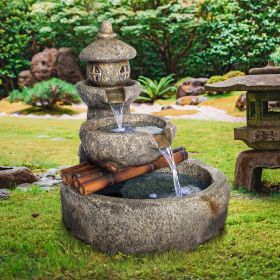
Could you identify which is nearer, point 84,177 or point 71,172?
point 84,177

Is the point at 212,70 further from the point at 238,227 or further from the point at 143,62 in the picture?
the point at 238,227

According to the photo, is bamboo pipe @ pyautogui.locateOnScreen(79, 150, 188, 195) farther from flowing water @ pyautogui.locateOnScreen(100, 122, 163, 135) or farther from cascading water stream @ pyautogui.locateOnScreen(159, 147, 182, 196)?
flowing water @ pyautogui.locateOnScreen(100, 122, 163, 135)

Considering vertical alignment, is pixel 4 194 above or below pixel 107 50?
below

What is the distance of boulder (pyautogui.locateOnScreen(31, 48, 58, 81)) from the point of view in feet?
63.1

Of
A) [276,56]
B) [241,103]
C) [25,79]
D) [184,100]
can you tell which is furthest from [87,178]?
[25,79]

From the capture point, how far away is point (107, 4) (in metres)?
19.6

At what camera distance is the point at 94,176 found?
565 cm

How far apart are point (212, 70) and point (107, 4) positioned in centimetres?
442

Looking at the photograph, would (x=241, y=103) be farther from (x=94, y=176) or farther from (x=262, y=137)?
(x=94, y=176)

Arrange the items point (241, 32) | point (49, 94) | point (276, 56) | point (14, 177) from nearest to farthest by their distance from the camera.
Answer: point (14, 177), point (49, 94), point (276, 56), point (241, 32)

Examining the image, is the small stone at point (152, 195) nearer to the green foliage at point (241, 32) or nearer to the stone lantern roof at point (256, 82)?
the stone lantern roof at point (256, 82)

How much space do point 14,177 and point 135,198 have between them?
9.36ft

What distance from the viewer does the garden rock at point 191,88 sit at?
17.1 metres

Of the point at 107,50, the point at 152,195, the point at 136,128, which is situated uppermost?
the point at 107,50
